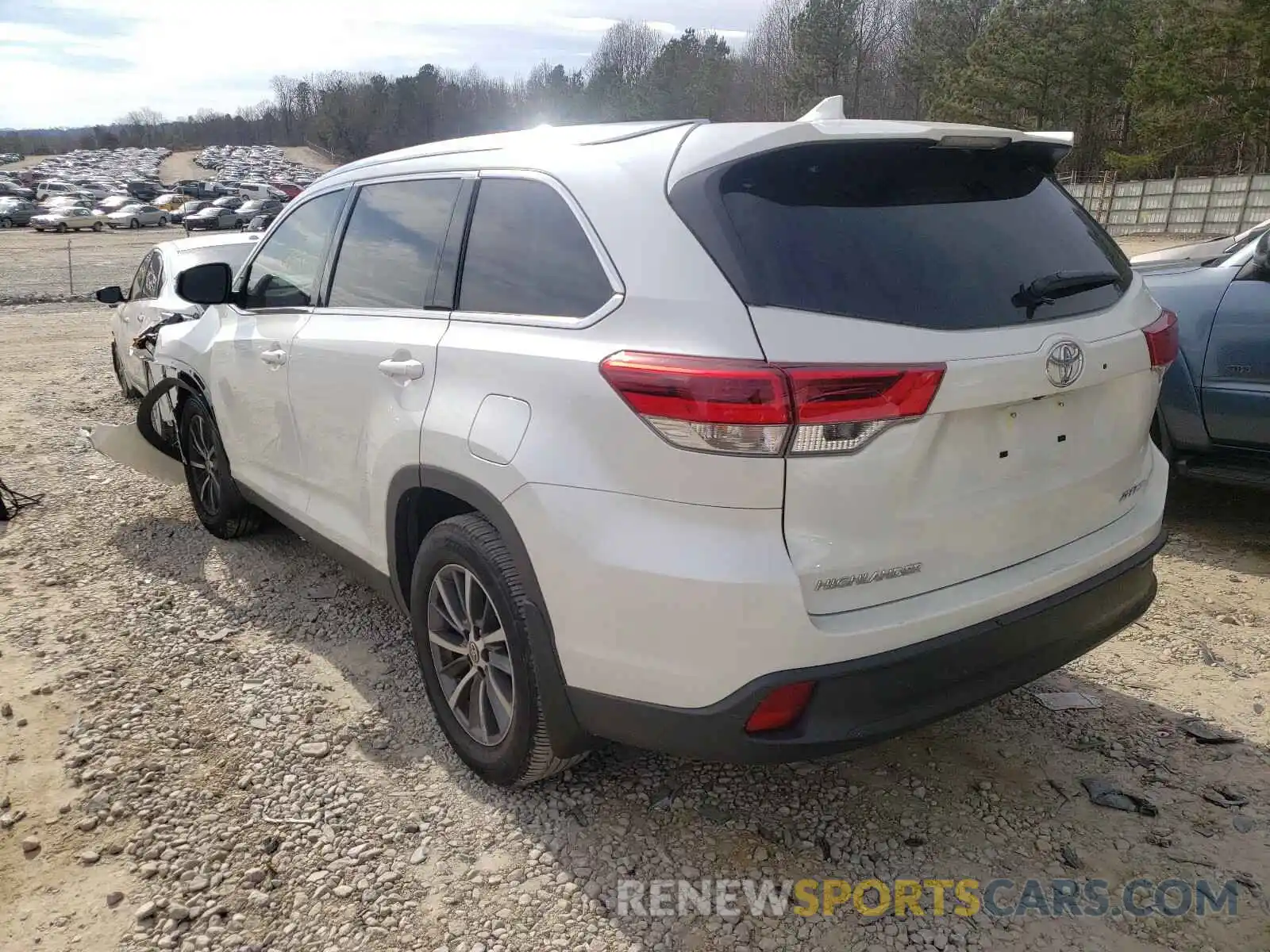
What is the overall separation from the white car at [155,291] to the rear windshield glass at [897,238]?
6.53 metres

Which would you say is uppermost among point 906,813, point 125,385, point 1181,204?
A: point 1181,204

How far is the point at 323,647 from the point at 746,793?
1.98m

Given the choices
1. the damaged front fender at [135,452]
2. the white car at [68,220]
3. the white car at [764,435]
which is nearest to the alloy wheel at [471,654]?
the white car at [764,435]

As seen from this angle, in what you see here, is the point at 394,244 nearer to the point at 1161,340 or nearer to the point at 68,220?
the point at 1161,340

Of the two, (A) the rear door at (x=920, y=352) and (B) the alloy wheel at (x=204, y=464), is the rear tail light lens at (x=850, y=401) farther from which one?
(B) the alloy wheel at (x=204, y=464)

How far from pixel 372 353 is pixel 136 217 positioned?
54.0 metres

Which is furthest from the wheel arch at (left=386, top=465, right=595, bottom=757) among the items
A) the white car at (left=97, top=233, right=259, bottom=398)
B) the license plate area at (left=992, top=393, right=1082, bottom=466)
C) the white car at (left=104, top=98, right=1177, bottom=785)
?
the white car at (left=97, top=233, right=259, bottom=398)

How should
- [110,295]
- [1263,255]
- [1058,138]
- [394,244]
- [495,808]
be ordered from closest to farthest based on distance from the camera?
1. [1058,138]
2. [495,808]
3. [394,244]
4. [1263,255]
5. [110,295]

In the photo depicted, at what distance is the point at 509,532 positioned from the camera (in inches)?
97.3

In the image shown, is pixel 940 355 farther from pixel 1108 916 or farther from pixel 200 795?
pixel 200 795

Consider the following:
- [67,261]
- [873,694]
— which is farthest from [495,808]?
[67,261]

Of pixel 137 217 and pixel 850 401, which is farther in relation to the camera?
pixel 137 217

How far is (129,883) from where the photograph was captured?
8.48 feet

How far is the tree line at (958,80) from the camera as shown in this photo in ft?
111
